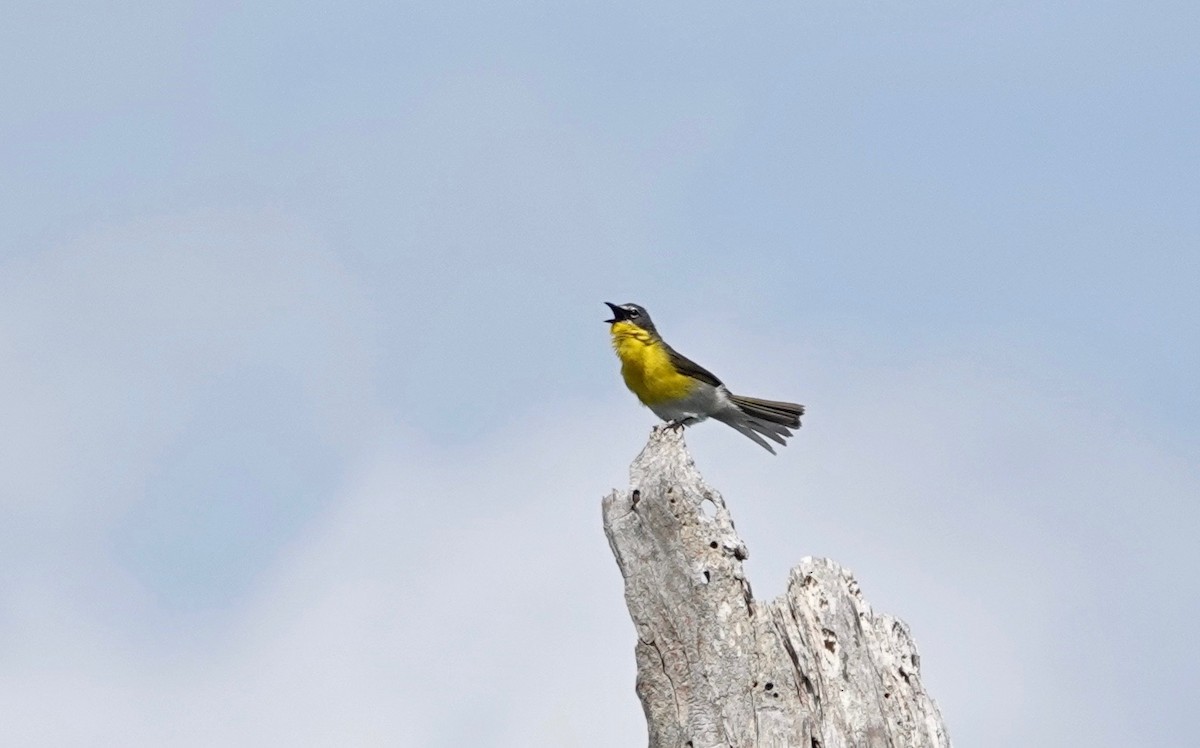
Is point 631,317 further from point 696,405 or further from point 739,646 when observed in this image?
point 739,646

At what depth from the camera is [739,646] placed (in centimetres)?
793

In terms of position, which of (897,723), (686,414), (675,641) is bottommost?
(897,723)

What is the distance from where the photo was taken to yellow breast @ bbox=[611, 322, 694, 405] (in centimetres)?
1360

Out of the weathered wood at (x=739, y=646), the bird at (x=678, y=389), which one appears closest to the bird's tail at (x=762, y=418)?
the bird at (x=678, y=389)

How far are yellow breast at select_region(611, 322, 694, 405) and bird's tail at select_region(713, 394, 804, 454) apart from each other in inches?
25.6

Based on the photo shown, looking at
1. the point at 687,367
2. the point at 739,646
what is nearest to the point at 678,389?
the point at 687,367

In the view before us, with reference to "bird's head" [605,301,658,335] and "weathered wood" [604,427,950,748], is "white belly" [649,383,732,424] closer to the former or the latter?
"bird's head" [605,301,658,335]

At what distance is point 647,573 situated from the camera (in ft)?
27.0

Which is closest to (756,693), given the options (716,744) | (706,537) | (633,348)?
(716,744)

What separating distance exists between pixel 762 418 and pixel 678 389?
103cm

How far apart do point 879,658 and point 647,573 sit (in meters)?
1.30

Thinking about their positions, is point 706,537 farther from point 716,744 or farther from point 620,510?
point 716,744

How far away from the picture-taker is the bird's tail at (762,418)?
14.1 m

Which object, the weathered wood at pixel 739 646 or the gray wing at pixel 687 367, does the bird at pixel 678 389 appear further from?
the weathered wood at pixel 739 646
